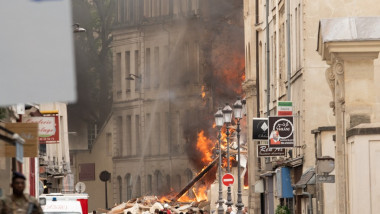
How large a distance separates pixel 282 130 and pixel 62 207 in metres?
10.6

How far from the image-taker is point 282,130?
145 feet

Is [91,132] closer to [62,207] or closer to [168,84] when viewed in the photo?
[168,84]

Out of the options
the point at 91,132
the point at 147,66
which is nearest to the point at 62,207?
the point at 147,66

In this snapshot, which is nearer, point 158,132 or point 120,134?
point 158,132

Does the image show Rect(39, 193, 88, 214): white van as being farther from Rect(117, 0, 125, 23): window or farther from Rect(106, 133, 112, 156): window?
Rect(106, 133, 112, 156): window

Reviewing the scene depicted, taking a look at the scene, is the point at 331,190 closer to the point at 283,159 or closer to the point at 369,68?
the point at 369,68

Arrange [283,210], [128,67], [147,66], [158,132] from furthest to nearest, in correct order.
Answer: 1. [128,67]
2. [147,66]
3. [158,132]
4. [283,210]

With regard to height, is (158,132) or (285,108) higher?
(158,132)

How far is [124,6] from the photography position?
109 metres

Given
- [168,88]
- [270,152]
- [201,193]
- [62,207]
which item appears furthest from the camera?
[168,88]

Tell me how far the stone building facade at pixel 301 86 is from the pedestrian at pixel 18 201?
60.5 feet

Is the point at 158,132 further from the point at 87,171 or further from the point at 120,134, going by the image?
the point at 87,171

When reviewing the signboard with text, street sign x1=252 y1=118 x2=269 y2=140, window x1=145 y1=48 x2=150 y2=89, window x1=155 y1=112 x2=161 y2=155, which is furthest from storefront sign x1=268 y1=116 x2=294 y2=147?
window x1=145 y1=48 x2=150 y2=89

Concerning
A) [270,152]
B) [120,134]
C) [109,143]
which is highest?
[120,134]
